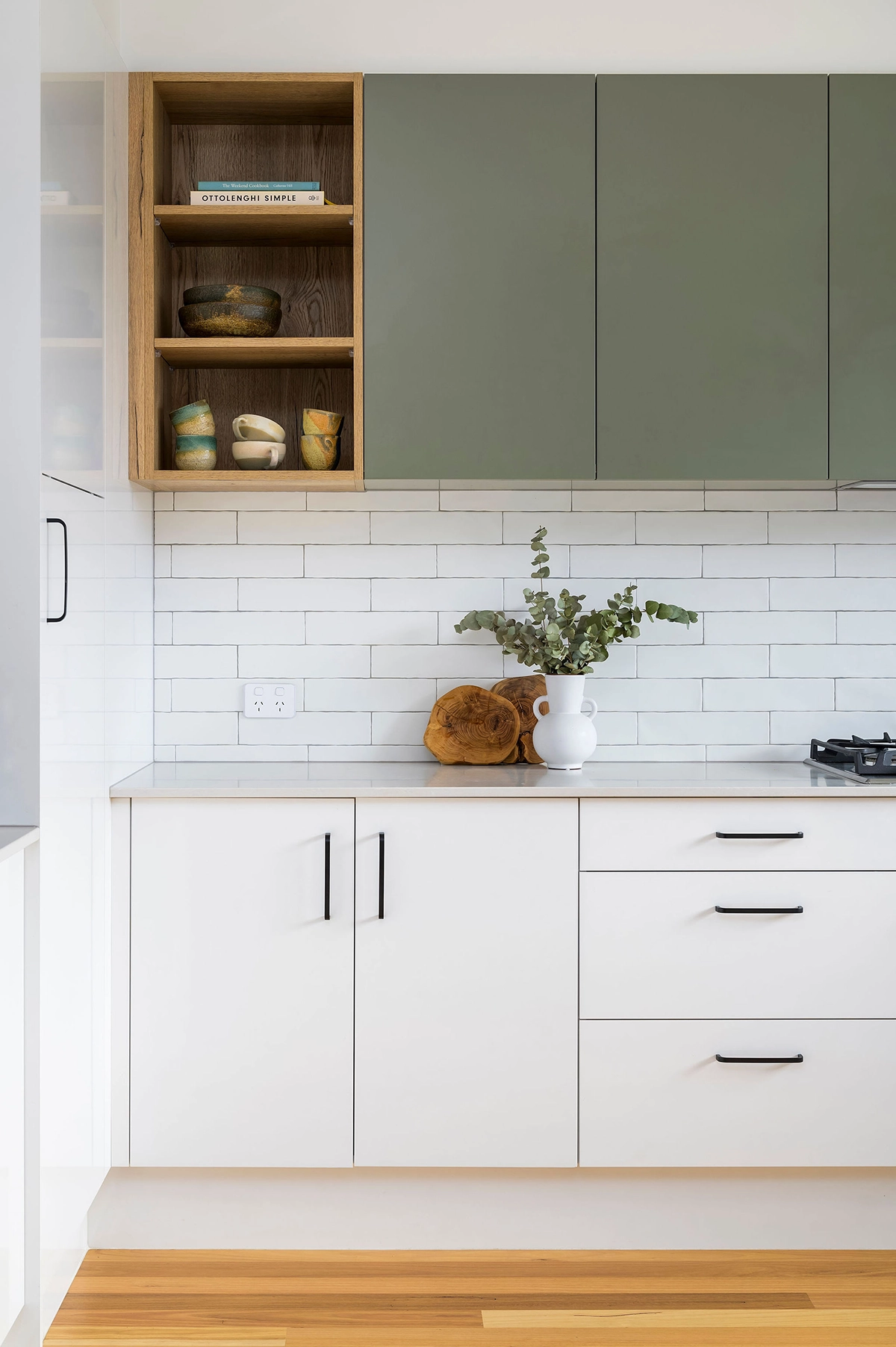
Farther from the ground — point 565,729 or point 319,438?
point 319,438

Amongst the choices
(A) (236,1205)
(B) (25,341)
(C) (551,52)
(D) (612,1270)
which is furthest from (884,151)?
(A) (236,1205)

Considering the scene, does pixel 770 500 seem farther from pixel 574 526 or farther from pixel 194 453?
pixel 194 453

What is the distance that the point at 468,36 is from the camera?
2357mm

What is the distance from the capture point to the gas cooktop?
2254mm

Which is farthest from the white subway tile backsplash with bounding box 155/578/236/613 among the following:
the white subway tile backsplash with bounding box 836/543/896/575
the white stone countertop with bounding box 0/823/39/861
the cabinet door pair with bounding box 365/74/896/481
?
the white subway tile backsplash with bounding box 836/543/896/575

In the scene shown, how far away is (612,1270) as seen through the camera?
2.12 metres

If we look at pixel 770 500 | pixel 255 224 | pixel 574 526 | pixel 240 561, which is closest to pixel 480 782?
pixel 574 526

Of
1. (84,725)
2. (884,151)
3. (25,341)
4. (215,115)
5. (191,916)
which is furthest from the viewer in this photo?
(215,115)

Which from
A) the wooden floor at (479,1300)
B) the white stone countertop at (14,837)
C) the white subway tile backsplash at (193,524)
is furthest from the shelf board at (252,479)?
the wooden floor at (479,1300)

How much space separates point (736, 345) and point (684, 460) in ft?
0.91

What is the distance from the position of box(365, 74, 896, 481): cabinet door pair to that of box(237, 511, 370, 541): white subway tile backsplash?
13.4 inches

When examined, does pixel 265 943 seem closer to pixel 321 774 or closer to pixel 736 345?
pixel 321 774

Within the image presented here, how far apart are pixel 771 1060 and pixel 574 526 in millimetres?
1328

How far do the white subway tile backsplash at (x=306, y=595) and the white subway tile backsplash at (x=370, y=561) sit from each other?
3 cm
